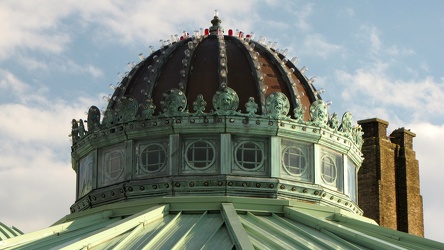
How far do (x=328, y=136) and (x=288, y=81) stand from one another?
2411 millimetres

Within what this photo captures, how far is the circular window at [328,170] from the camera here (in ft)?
143

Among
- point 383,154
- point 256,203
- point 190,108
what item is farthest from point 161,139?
point 383,154

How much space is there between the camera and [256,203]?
1592 inches

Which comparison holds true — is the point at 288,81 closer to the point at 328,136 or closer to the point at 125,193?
the point at 328,136

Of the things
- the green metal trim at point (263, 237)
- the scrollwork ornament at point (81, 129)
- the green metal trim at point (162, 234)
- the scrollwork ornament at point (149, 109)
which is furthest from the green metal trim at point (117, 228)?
the scrollwork ornament at point (81, 129)

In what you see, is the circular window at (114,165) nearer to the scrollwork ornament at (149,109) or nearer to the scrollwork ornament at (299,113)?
the scrollwork ornament at (149,109)

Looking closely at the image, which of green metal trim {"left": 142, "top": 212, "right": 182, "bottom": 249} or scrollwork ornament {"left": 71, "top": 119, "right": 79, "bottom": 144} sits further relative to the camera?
scrollwork ornament {"left": 71, "top": 119, "right": 79, "bottom": 144}

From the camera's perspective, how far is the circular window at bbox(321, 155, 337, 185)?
143ft

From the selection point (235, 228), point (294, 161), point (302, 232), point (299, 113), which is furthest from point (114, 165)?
point (302, 232)

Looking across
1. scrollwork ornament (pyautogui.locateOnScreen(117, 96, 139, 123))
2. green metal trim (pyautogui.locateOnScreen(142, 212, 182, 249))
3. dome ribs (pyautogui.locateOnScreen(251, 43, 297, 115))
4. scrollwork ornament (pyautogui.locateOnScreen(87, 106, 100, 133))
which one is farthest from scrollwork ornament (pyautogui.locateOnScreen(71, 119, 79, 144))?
green metal trim (pyautogui.locateOnScreen(142, 212, 182, 249))

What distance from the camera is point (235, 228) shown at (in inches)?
1459

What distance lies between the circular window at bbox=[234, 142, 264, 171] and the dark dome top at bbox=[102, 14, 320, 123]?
1118mm

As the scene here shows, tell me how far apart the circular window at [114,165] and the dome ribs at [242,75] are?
14.0 feet

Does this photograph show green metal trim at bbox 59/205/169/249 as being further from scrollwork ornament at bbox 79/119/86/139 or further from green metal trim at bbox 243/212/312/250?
scrollwork ornament at bbox 79/119/86/139
